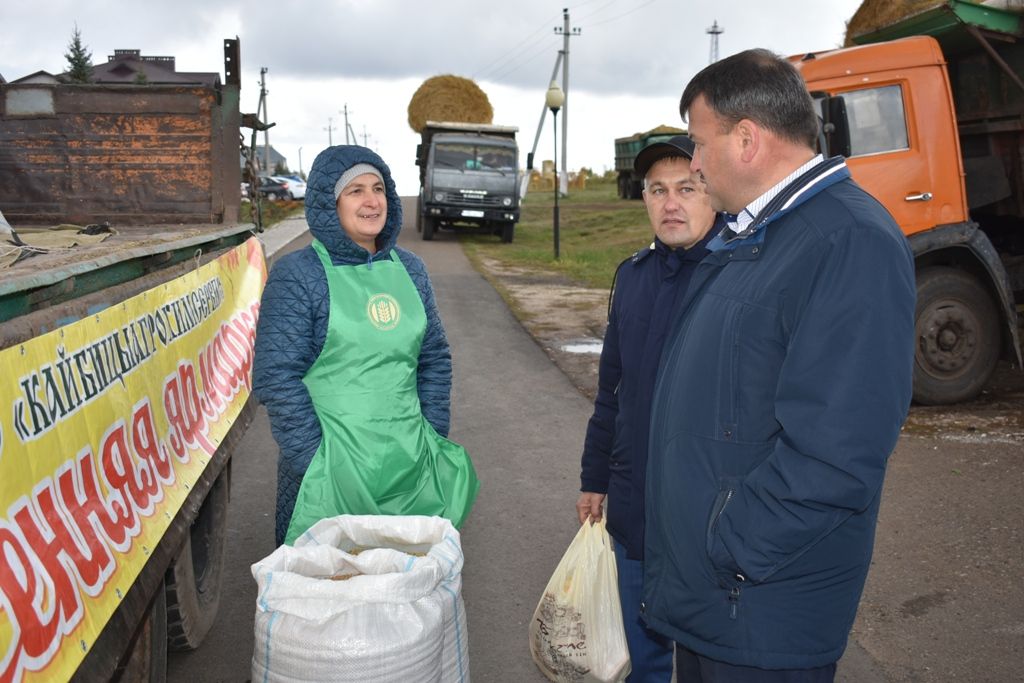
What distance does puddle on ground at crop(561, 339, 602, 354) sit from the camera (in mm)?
11039

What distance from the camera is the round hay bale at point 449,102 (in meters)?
41.4

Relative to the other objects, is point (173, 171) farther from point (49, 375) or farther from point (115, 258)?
point (49, 375)

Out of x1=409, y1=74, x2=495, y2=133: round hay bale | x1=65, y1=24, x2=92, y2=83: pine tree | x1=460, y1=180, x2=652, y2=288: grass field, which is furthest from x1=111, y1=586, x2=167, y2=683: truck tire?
x1=65, y1=24, x2=92, y2=83: pine tree

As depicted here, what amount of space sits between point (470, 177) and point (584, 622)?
22.6 metres

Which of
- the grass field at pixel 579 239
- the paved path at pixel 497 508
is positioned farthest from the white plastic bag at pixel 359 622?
the grass field at pixel 579 239

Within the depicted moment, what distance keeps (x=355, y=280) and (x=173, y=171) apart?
13.7 ft

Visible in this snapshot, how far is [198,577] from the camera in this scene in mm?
4238

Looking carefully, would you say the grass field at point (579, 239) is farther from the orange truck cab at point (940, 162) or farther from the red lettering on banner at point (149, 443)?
the red lettering on banner at point (149, 443)

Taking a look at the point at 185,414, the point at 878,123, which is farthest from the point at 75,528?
the point at 878,123

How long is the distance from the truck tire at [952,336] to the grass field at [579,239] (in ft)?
28.3

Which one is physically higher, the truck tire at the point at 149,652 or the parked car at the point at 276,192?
the parked car at the point at 276,192

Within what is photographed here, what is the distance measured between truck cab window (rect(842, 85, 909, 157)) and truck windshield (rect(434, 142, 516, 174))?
17.7 m

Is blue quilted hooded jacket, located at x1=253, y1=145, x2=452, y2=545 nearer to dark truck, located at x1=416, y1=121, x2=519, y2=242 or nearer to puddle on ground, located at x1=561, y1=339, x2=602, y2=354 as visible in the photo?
puddle on ground, located at x1=561, y1=339, x2=602, y2=354

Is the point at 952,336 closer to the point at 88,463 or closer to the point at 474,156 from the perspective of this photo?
the point at 88,463
